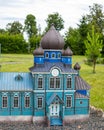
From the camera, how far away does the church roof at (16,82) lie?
105ft

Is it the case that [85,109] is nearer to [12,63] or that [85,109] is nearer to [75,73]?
[75,73]

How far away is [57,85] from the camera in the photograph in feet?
106

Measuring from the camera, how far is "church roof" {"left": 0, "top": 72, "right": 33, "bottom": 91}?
32000 millimetres

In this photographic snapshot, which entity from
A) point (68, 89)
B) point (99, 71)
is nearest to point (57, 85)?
point (68, 89)

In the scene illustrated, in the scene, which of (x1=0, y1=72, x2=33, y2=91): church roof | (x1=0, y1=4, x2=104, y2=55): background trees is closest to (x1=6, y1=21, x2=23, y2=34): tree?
(x1=0, y1=4, x2=104, y2=55): background trees

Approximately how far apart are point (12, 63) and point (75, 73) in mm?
38202

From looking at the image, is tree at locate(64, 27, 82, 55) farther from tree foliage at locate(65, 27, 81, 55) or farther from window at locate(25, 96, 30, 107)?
window at locate(25, 96, 30, 107)

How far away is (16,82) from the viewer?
107ft

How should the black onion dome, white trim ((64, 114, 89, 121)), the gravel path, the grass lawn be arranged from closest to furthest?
the gravel path, white trim ((64, 114, 89, 121)), the black onion dome, the grass lawn

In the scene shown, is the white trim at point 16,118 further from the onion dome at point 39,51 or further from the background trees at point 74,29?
the background trees at point 74,29

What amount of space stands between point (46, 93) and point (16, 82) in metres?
3.18

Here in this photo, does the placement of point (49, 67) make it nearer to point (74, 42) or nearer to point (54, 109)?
point (54, 109)

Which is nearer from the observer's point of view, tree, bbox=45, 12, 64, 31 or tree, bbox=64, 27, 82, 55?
tree, bbox=64, 27, 82, 55

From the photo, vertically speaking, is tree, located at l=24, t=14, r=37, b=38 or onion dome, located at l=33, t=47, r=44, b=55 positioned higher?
tree, located at l=24, t=14, r=37, b=38
